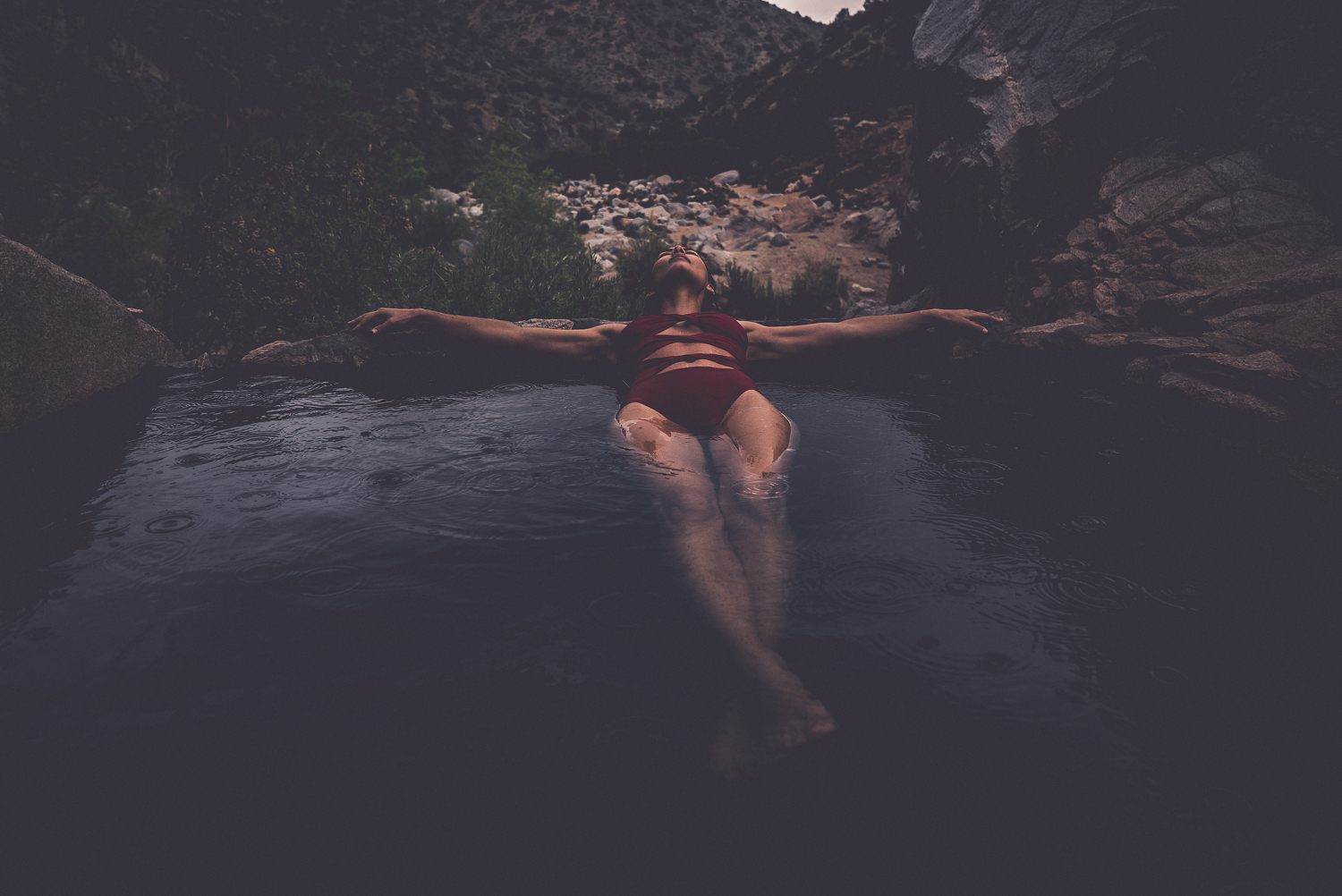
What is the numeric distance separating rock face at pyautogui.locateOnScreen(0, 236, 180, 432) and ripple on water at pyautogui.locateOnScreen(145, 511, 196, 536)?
224cm

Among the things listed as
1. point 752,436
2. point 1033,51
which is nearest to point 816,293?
point 1033,51

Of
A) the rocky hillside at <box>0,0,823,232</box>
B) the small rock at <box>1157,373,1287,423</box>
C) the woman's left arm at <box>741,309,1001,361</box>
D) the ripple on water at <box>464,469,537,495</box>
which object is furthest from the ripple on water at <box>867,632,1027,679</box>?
the rocky hillside at <box>0,0,823,232</box>

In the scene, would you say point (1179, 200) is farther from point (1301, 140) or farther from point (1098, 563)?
point (1098, 563)

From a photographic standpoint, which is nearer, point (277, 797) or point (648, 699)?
point (277, 797)

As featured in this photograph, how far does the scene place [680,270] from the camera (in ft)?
13.2

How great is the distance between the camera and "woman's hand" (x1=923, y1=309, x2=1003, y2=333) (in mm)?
3818

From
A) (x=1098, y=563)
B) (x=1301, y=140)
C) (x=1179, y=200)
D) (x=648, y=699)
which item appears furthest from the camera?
(x=1179, y=200)

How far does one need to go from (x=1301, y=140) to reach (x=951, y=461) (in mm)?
3723

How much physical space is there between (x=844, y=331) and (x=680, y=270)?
1128mm

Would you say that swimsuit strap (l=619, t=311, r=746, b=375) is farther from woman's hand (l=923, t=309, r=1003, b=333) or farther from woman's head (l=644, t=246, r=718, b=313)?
woman's hand (l=923, t=309, r=1003, b=333)

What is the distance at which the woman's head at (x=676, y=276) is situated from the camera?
13.3 ft

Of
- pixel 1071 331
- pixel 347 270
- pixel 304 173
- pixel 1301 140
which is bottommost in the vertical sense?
pixel 1071 331

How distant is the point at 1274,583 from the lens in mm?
2166

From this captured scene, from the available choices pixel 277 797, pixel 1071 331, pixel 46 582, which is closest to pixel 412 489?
pixel 46 582
